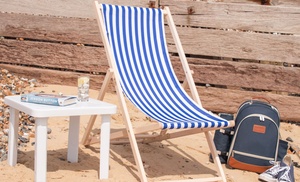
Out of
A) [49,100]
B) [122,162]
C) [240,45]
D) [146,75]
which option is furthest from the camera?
[240,45]

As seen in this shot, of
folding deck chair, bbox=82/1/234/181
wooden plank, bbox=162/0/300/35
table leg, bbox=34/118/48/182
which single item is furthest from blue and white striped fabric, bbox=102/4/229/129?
wooden plank, bbox=162/0/300/35

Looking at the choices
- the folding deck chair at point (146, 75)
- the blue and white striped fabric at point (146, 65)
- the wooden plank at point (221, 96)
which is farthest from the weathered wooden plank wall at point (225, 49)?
the blue and white striped fabric at point (146, 65)

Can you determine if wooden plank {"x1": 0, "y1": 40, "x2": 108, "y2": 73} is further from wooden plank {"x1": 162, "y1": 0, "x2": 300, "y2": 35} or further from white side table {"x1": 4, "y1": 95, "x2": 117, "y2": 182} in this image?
white side table {"x1": 4, "y1": 95, "x2": 117, "y2": 182}

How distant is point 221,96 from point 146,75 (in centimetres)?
185

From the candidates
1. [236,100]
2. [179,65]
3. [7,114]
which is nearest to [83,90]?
[7,114]

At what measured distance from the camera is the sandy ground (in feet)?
15.2

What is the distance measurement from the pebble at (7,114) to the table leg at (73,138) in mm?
514

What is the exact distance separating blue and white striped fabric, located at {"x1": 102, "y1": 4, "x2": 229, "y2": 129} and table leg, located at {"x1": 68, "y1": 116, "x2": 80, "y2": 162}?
1.54 ft

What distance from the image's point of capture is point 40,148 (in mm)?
4238

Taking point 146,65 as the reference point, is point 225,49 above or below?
above

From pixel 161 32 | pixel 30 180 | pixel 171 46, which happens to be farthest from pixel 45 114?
pixel 171 46

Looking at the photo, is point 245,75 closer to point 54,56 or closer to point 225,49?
point 225,49

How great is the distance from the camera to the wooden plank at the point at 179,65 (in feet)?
22.5

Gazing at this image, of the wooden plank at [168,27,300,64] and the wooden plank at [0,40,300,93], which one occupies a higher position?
the wooden plank at [168,27,300,64]
